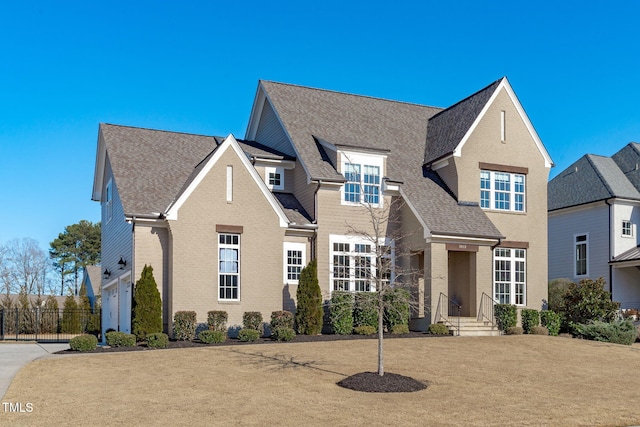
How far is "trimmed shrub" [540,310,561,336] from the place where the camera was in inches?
1129

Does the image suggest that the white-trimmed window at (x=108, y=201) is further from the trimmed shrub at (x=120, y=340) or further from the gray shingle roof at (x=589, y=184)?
the gray shingle roof at (x=589, y=184)

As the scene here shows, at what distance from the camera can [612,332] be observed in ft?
86.9

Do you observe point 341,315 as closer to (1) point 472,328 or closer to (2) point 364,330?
(2) point 364,330

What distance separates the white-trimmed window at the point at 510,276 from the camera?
30.1 m

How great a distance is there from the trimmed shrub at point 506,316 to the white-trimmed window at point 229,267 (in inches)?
420

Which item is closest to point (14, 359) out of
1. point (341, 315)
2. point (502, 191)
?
point (341, 315)

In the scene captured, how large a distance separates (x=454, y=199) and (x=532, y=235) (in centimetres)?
429

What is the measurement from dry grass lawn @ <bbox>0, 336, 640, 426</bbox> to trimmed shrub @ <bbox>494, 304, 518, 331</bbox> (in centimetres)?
446

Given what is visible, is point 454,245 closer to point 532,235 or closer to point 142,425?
point 532,235

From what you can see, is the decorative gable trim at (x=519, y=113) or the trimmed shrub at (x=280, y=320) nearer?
the trimmed shrub at (x=280, y=320)

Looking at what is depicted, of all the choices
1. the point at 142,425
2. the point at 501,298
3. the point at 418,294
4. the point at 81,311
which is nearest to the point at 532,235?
the point at 501,298

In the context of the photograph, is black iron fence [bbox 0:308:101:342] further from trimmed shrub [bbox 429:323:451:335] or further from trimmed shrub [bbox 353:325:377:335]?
trimmed shrub [bbox 429:323:451:335]

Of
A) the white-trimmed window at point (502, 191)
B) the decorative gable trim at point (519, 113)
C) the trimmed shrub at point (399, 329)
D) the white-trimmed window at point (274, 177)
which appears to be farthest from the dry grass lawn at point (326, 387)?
the decorative gable trim at point (519, 113)

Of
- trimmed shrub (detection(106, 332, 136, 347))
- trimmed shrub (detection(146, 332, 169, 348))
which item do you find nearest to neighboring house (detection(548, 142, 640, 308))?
trimmed shrub (detection(146, 332, 169, 348))
